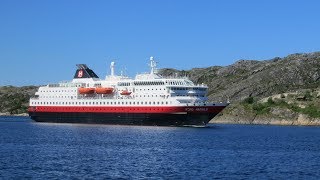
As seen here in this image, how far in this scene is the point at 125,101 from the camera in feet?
437

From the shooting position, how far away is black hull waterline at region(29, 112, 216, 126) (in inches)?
4857

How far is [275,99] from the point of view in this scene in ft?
630

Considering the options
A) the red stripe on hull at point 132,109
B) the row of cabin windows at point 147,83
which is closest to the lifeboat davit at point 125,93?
the row of cabin windows at point 147,83

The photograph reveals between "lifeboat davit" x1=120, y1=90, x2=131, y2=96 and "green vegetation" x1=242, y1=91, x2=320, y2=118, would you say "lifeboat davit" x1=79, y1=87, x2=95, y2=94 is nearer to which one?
"lifeboat davit" x1=120, y1=90, x2=131, y2=96

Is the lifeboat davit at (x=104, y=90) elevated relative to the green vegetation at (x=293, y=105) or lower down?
elevated

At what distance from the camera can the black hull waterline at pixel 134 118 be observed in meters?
123

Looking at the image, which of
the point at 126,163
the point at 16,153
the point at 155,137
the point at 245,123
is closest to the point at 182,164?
the point at 126,163

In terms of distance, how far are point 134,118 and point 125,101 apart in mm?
5452

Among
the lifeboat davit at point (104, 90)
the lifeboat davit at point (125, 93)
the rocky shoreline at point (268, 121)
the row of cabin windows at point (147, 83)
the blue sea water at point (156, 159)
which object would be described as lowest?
the blue sea water at point (156, 159)

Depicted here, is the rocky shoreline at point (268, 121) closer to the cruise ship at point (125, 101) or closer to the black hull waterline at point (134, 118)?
the cruise ship at point (125, 101)

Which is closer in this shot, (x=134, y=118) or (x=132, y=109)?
(x=134, y=118)

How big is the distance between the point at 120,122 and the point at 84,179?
85.5 metres

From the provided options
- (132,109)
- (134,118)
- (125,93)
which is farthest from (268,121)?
(134,118)

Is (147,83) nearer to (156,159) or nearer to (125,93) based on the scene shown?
(125,93)
